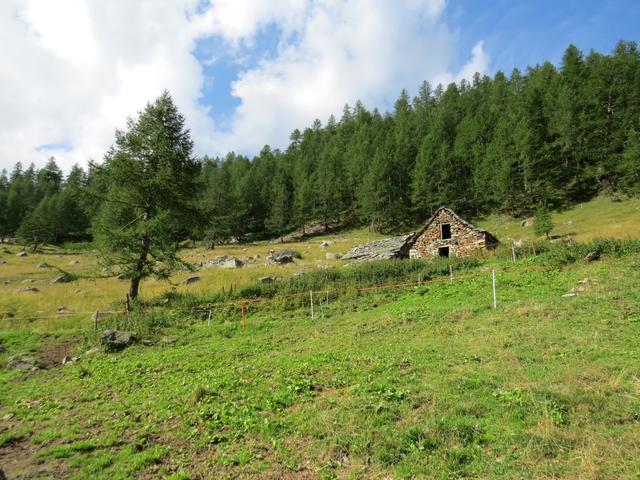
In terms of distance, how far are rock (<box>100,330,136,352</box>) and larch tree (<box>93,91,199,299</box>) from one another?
6.79 m

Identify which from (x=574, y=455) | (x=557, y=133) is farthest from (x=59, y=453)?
(x=557, y=133)

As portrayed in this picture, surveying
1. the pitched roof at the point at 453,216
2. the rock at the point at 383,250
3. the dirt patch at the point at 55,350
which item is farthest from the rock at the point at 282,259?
the dirt patch at the point at 55,350

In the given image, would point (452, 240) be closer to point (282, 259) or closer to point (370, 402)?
point (282, 259)

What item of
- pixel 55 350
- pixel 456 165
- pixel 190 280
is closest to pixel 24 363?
pixel 55 350

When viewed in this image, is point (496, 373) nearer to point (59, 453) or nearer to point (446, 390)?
point (446, 390)

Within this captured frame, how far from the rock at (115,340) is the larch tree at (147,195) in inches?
268

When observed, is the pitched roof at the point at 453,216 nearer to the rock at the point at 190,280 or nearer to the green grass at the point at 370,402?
the green grass at the point at 370,402

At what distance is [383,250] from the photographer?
1420 inches

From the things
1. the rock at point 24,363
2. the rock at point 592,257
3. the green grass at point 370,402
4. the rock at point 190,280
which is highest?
the rock at point 592,257

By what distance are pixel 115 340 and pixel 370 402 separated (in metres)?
13.6

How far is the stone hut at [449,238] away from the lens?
3216 centimetres

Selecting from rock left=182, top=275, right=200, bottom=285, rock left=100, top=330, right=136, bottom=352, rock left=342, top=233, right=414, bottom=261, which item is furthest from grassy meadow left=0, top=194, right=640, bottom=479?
rock left=342, top=233, right=414, bottom=261

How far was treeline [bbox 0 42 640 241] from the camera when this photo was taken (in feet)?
187

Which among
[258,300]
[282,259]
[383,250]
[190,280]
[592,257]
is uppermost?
[383,250]
